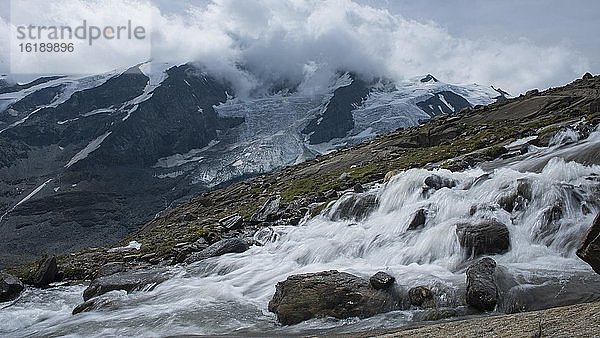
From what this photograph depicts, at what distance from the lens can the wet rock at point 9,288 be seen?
22.2 m

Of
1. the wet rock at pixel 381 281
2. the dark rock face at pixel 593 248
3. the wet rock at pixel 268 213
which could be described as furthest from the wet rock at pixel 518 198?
the wet rock at pixel 268 213

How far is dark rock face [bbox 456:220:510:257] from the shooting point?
1655 centimetres

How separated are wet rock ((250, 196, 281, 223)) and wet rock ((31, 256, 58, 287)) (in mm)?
10694

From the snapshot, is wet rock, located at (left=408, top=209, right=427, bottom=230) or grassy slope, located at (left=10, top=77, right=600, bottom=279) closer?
wet rock, located at (left=408, top=209, right=427, bottom=230)

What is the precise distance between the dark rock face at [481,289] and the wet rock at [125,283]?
11983 millimetres

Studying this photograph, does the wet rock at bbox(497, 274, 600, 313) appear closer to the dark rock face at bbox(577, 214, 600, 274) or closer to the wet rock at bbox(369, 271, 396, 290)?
the dark rock face at bbox(577, 214, 600, 274)

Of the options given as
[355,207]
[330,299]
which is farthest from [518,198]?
[330,299]

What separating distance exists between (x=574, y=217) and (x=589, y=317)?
1052cm

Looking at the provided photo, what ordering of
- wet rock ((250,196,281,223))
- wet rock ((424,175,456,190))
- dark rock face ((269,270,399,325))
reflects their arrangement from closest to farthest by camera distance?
dark rock face ((269,270,399,325)) < wet rock ((424,175,456,190)) < wet rock ((250,196,281,223))

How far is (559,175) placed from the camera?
2094cm

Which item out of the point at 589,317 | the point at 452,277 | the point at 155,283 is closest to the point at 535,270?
the point at 452,277

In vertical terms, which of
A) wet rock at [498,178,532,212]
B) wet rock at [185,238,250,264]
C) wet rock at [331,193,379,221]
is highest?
wet rock at [331,193,379,221]

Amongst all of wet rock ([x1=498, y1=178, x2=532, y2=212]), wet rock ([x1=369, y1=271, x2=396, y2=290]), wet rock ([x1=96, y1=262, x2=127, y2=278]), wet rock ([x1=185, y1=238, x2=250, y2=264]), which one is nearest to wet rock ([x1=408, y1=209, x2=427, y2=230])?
wet rock ([x1=498, y1=178, x2=532, y2=212])

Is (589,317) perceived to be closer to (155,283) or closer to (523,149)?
(155,283)
